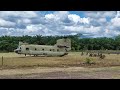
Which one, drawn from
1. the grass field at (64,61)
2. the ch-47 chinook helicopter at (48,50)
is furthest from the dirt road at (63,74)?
the ch-47 chinook helicopter at (48,50)

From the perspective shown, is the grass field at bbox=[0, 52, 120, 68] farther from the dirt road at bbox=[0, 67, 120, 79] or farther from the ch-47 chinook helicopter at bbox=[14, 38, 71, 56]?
the dirt road at bbox=[0, 67, 120, 79]

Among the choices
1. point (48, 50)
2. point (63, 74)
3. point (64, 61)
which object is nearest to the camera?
point (63, 74)

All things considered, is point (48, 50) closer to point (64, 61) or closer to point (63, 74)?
point (64, 61)

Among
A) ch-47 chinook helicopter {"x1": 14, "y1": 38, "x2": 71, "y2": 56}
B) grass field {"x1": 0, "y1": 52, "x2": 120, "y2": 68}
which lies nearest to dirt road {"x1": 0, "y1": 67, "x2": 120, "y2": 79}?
grass field {"x1": 0, "y1": 52, "x2": 120, "y2": 68}

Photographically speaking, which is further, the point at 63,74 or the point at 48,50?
the point at 48,50

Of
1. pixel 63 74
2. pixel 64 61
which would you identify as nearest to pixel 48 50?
pixel 64 61

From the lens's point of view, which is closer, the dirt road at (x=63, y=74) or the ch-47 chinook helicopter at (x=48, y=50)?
the dirt road at (x=63, y=74)

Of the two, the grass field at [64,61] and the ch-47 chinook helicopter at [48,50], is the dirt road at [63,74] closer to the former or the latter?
the grass field at [64,61]

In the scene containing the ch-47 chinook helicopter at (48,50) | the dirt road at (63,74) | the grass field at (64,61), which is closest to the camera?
the dirt road at (63,74)

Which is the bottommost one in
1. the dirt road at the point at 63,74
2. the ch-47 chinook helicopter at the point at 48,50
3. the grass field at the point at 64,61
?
the dirt road at the point at 63,74
